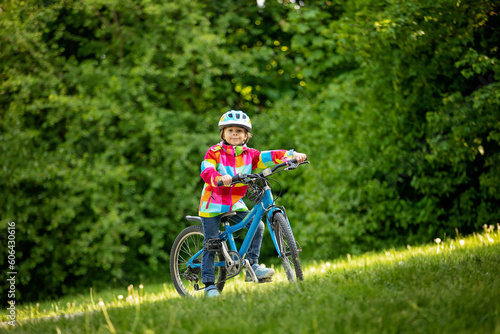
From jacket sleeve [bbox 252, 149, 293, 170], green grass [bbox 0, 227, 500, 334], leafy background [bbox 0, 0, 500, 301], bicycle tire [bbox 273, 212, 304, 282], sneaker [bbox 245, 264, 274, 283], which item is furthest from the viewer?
leafy background [bbox 0, 0, 500, 301]

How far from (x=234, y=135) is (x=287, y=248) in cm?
120

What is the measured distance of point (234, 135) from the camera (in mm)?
5020

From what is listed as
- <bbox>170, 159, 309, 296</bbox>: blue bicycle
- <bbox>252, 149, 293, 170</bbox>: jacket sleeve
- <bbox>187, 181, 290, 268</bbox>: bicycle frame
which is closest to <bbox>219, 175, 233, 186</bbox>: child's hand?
<bbox>170, 159, 309, 296</bbox>: blue bicycle

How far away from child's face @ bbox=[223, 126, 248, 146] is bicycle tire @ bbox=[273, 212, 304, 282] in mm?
883

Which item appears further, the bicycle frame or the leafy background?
the leafy background

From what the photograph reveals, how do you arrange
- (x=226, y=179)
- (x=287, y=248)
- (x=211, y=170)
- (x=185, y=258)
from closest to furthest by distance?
(x=226, y=179)
(x=287, y=248)
(x=211, y=170)
(x=185, y=258)

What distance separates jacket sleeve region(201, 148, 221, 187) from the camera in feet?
15.2

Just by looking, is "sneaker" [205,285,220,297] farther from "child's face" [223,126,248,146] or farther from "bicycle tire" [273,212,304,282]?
"child's face" [223,126,248,146]

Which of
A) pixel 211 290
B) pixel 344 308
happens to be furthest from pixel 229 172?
A: pixel 344 308

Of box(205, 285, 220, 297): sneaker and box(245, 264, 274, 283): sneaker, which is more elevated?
box(245, 264, 274, 283): sneaker

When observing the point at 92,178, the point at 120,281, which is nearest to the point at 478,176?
the point at 92,178

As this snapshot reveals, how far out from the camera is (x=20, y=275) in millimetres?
10867

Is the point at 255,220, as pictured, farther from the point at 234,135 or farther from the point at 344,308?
the point at 344,308

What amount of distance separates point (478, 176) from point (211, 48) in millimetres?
5856
